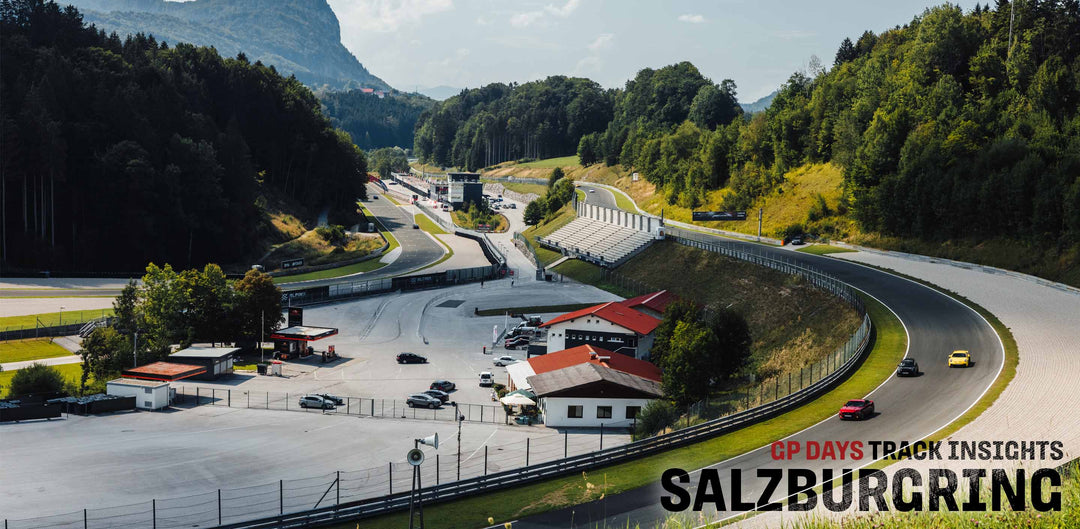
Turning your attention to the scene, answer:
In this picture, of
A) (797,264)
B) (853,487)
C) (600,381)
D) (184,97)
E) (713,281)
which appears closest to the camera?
(853,487)

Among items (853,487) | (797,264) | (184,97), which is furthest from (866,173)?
(184,97)

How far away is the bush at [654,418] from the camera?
134 ft

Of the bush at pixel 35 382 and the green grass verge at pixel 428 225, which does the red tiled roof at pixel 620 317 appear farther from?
the green grass verge at pixel 428 225

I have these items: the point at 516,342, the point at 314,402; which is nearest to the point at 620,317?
Result: the point at 516,342

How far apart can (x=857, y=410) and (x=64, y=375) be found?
5214cm

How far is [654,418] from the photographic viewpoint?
4116 cm

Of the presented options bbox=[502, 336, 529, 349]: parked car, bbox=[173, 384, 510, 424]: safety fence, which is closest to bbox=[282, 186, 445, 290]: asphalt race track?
bbox=[502, 336, 529, 349]: parked car

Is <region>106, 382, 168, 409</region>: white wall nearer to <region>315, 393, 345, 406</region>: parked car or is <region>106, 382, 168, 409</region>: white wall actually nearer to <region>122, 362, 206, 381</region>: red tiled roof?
<region>122, 362, 206, 381</region>: red tiled roof

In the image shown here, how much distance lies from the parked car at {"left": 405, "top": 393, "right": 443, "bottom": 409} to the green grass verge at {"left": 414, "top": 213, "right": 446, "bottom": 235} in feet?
Answer: 340

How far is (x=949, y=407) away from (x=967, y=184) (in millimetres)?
45908

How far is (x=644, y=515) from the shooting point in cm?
2534

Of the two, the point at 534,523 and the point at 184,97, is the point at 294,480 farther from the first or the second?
the point at 184,97

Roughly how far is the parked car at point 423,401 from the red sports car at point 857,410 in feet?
81.2

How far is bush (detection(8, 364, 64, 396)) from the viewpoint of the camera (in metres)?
48.9
